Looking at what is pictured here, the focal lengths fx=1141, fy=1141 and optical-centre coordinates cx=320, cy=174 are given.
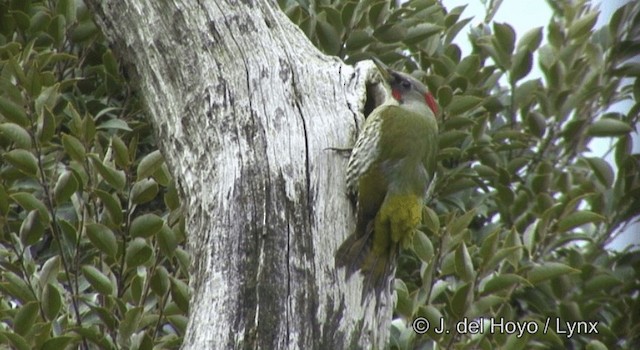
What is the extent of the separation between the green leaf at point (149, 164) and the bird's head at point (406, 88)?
91 cm

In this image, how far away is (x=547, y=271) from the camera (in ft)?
12.4

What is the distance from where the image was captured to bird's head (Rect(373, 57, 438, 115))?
4.18m

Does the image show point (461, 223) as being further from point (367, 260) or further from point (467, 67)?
point (467, 67)

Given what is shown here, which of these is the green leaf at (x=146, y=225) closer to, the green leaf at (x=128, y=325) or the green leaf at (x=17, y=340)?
the green leaf at (x=128, y=325)

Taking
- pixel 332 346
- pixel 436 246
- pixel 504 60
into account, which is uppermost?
pixel 504 60

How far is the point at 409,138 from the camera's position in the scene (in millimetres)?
3955

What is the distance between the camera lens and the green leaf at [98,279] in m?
3.58

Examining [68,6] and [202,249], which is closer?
[202,249]

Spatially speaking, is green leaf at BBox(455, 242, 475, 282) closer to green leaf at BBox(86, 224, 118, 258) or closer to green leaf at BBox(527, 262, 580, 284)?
green leaf at BBox(527, 262, 580, 284)

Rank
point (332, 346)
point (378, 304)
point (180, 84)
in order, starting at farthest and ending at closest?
1. point (180, 84)
2. point (378, 304)
3. point (332, 346)

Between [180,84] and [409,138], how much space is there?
0.81m

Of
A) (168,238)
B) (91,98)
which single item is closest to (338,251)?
(168,238)

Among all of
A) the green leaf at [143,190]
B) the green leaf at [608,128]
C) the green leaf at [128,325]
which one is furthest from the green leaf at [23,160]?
the green leaf at [608,128]

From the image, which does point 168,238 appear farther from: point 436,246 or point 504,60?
point 504,60
